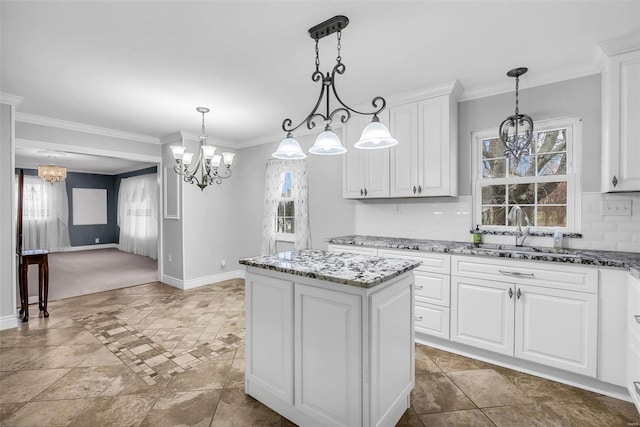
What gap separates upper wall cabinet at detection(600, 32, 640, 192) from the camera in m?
2.20

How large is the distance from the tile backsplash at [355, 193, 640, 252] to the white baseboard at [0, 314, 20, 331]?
3.92 meters

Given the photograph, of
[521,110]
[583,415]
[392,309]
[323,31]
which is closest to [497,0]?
[323,31]

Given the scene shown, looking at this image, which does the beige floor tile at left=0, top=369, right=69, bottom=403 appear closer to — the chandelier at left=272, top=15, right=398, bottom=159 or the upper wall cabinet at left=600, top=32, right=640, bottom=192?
the chandelier at left=272, top=15, right=398, bottom=159

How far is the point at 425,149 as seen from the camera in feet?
10.2

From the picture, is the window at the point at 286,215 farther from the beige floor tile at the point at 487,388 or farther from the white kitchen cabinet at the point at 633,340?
the white kitchen cabinet at the point at 633,340

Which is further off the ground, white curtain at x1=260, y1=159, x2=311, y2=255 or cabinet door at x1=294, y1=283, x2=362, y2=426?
white curtain at x1=260, y1=159, x2=311, y2=255

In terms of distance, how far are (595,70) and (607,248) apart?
1470mm

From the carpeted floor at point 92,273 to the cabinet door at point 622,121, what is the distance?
6.25 meters

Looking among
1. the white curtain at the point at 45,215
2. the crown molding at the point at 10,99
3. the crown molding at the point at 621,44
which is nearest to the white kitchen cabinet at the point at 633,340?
the crown molding at the point at 621,44

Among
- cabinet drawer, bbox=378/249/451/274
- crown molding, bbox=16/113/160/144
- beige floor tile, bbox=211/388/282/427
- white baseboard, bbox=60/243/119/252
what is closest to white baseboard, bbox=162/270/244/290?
crown molding, bbox=16/113/160/144

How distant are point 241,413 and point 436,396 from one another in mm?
1303

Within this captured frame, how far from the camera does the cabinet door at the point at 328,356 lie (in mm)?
1537

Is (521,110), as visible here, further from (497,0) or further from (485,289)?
(485,289)

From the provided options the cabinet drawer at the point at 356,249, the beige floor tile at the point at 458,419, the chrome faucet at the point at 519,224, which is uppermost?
the chrome faucet at the point at 519,224
